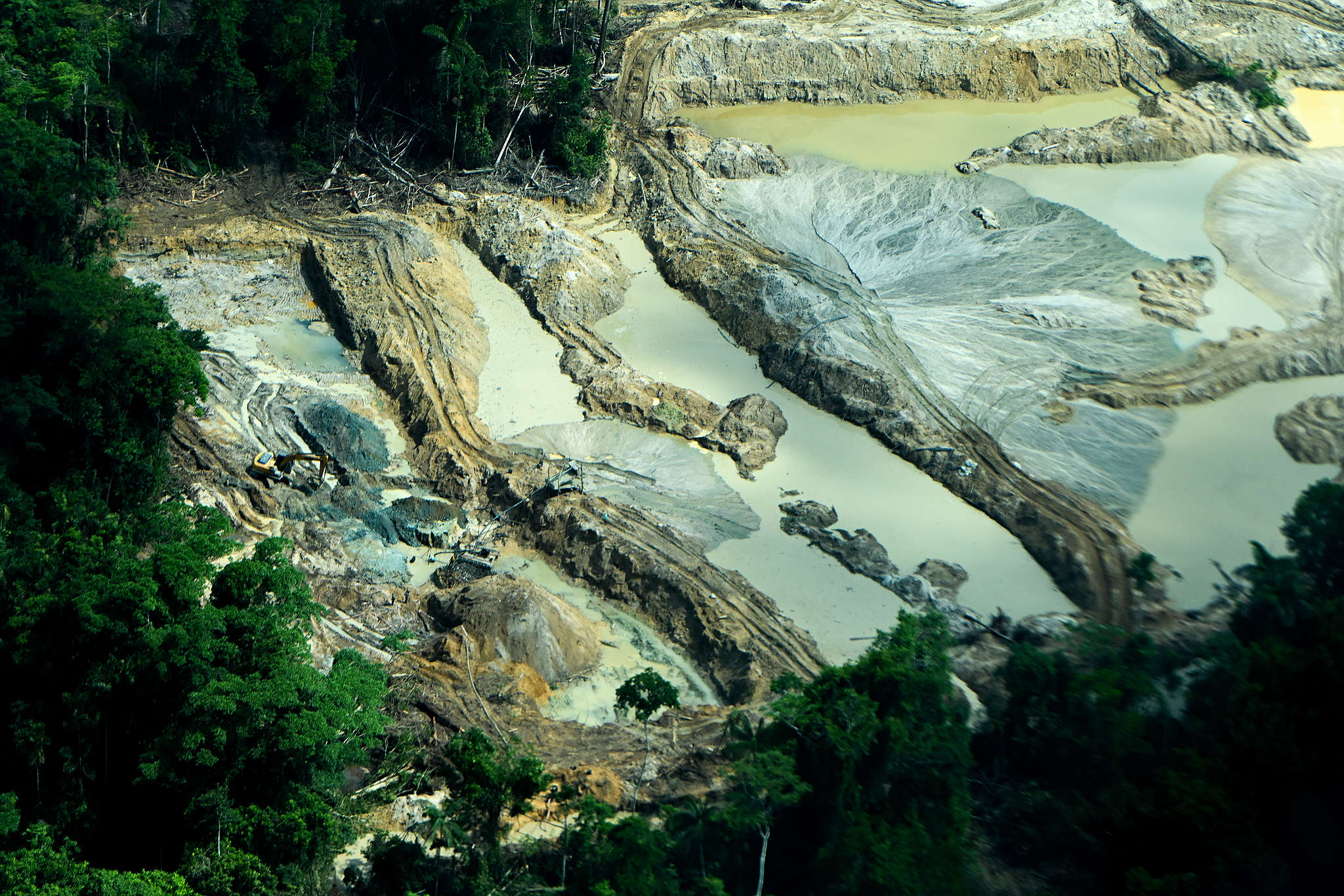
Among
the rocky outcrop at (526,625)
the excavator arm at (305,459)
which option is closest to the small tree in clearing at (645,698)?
the rocky outcrop at (526,625)

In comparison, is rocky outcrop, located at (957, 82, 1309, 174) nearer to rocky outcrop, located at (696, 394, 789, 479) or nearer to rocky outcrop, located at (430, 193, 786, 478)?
rocky outcrop, located at (430, 193, 786, 478)

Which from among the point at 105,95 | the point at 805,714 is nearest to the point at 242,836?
the point at 805,714

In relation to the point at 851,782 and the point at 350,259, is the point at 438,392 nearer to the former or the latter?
the point at 350,259

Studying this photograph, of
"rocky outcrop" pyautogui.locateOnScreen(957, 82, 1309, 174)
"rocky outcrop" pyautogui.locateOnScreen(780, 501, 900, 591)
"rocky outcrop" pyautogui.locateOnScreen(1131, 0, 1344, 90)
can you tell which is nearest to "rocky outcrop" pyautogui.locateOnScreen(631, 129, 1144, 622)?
"rocky outcrop" pyautogui.locateOnScreen(780, 501, 900, 591)

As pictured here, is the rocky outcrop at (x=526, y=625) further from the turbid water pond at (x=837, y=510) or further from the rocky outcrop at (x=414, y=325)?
the turbid water pond at (x=837, y=510)

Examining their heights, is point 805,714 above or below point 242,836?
above

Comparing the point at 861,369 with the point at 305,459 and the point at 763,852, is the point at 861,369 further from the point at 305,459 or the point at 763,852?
the point at 763,852

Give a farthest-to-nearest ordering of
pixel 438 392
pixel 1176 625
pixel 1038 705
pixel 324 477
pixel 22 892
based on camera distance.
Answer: pixel 438 392 → pixel 324 477 → pixel 1176 625 → pixel 1038 705 → pixel 22 892
